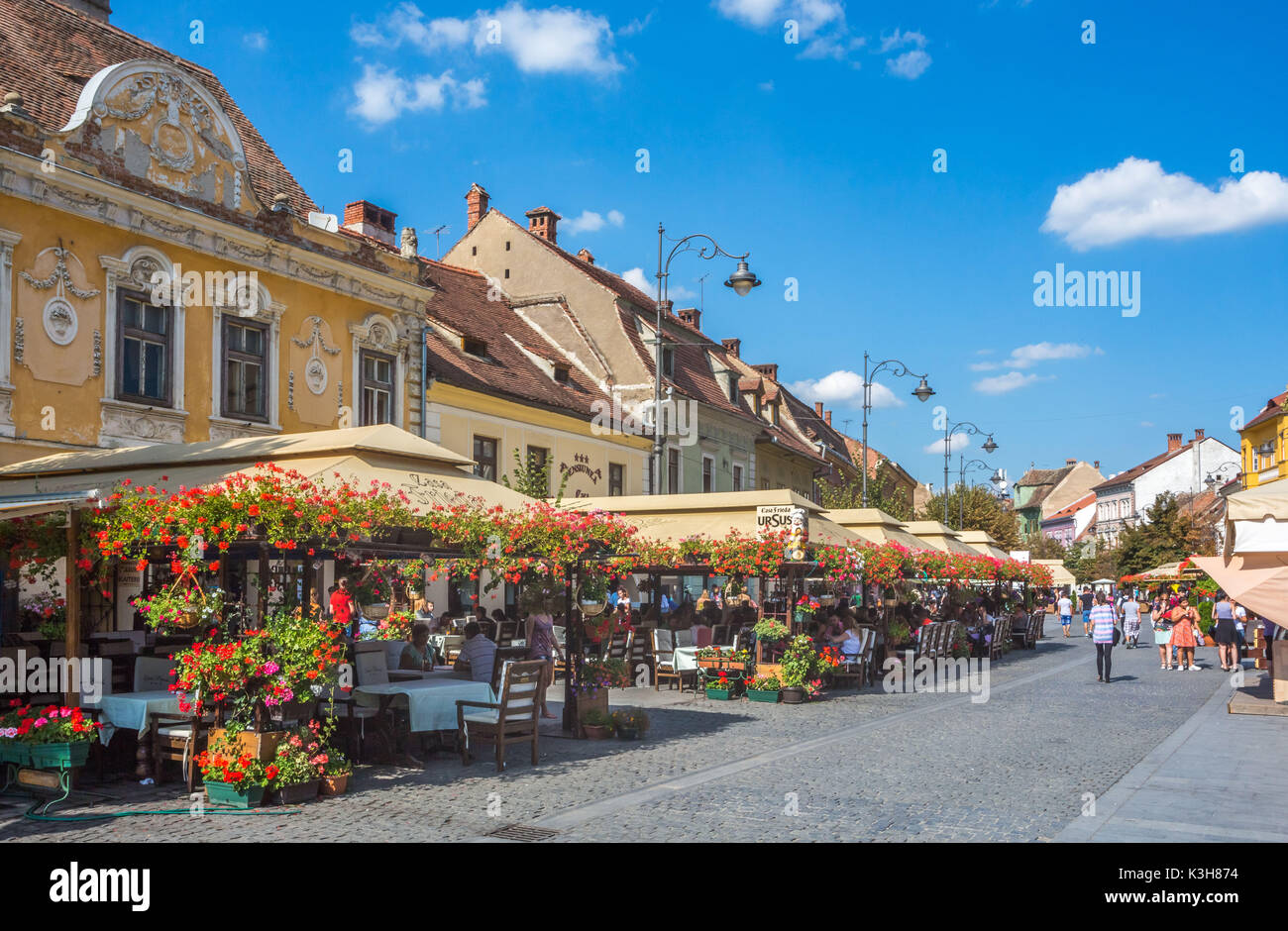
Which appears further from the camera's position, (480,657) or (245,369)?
(245,369)

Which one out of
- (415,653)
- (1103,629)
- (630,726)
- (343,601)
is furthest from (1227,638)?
(415,653)

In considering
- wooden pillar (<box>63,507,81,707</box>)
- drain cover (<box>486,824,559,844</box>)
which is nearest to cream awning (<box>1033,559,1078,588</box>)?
drain cover (<box>486,824,559,844</box>)

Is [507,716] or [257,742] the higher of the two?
[257,742]

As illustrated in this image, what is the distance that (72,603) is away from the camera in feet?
30.8

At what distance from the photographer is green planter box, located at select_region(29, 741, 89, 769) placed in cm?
871

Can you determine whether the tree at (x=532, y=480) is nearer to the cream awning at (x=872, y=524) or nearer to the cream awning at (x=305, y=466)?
the cream awning at (x=872, y=524)

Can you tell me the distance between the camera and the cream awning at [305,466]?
9758mm

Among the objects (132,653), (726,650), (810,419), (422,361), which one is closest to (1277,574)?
(726,650)

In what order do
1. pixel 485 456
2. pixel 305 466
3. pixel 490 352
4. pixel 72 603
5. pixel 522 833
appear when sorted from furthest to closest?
1. pixel 490 352
2. pixel 485 456
3. pixel 305 466
4. pixel 72 603
5. pixel 522 833

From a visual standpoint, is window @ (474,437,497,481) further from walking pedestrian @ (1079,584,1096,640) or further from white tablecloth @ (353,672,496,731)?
white tablecloth @ (353,672,496,731)

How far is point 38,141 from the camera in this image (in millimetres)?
15562

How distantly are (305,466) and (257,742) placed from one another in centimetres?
245

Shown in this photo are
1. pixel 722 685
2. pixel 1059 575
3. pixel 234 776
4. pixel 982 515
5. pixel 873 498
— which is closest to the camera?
pixel 234 776

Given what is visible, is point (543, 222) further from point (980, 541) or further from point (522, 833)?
point (522, 833)
